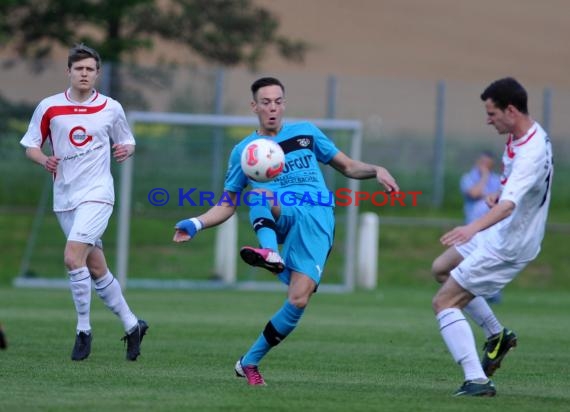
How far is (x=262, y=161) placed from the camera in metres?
8.55

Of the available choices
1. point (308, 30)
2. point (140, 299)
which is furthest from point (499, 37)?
point (140, 299)

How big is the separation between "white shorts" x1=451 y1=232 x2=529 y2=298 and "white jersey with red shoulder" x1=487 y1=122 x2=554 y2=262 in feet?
0.19

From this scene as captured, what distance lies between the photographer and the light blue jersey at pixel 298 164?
8875 millimetres

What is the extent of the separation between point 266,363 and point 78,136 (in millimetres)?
2383

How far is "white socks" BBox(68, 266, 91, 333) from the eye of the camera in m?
10.2

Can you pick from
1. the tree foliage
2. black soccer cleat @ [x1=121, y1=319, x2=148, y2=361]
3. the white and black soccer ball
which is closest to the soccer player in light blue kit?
the white and black soccer ball

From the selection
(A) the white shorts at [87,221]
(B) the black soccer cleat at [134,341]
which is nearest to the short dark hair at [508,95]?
(A) the white shorts at [87,221]

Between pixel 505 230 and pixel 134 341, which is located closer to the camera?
pixel 505 230

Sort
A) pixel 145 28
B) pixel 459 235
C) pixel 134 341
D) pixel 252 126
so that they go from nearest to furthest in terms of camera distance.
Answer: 1. pixel 459 235
2. pixel 134 341
3. pixel 252 126
4. pixel 145 28

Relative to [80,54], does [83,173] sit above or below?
below

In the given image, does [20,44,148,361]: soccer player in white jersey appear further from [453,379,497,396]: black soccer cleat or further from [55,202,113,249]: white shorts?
[453,379,497,396]: black soccer cleat

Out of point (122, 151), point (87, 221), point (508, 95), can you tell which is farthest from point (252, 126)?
point (508, 95)

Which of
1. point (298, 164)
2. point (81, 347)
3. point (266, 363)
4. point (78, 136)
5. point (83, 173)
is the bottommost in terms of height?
point (266, 363)

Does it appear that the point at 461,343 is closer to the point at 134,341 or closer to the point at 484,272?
the point at 484,272
